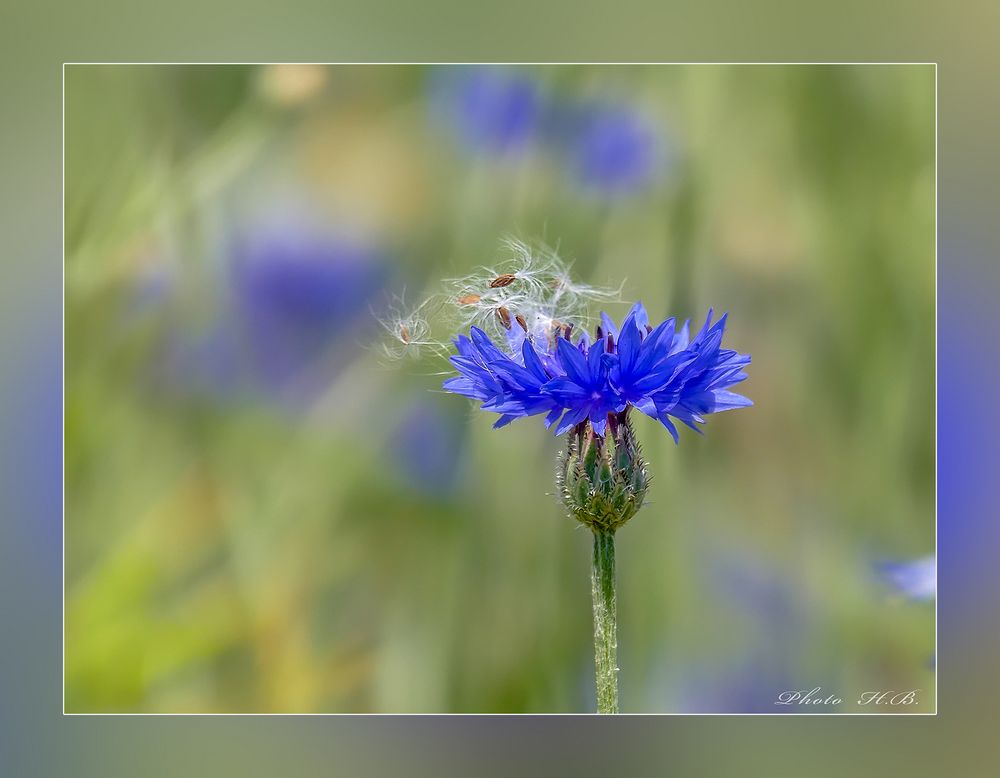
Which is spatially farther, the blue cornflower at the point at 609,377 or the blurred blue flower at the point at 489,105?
the blurred blue flower at the point at 489,105

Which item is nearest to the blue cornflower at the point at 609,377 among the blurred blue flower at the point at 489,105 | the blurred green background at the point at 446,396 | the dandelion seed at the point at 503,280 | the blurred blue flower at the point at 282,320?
the dandelion seed at the point at 503,280

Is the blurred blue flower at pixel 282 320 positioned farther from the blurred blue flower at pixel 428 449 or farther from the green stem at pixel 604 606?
the green stem at pixel 604 606

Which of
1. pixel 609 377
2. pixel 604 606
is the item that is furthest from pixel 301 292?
pixel 604 606

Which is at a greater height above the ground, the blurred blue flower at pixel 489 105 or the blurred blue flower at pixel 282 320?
the blurred blue flower at pixel 489 105

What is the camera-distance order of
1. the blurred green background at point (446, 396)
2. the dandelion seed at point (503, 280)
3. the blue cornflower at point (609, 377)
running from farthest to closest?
the blurred green background at point (446, 396) < the dandelion seed at point (503, 280) < the blue cornflower at point (609, 377)

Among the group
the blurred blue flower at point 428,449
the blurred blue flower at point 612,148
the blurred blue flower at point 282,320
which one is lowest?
the blurred blue flower at point 428,449

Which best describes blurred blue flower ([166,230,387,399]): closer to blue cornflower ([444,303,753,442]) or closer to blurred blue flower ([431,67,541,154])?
blurred blue flower ([431,67,541,154])

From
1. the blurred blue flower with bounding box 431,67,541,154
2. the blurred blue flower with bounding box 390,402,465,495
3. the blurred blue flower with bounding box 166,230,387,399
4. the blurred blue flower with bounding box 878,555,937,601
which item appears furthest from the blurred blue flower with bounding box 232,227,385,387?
the blurred blue flower with bounding box 878,555,937,601
